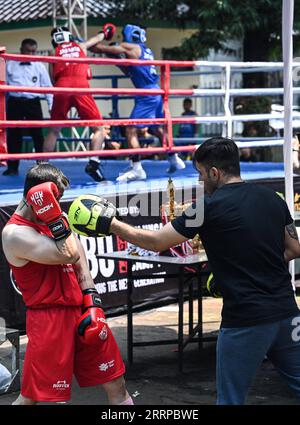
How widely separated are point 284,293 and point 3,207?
3320mm

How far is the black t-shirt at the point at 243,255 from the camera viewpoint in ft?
12.7

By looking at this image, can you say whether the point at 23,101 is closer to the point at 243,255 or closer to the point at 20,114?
the point at 20,114

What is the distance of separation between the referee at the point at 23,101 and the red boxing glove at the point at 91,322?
5233 millimetres

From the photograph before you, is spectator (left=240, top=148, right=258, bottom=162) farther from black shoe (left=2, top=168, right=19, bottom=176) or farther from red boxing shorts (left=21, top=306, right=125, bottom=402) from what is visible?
red boxing shorts (left=21, top=306, right=125, bottom=402)

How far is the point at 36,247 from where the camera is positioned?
14.1 ft

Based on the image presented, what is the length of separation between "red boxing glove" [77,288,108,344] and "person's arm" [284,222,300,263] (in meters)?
0.99

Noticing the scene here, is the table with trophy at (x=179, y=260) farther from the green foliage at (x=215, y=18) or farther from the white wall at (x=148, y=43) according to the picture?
the white wall at (x=148, y=43)

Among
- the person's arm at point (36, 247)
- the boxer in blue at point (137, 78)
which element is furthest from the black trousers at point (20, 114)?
the person's arm at point (36, 247)

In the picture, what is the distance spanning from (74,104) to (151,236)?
16.8ft

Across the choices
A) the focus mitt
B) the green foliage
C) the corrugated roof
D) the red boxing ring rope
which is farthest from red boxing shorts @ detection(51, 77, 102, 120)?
the corrugated roof

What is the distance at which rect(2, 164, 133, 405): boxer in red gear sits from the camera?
432 centimetres

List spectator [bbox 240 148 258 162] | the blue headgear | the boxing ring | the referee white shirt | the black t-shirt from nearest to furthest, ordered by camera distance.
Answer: the black t-shirt → the boxing ring → the blue headgear → the referee white shirt → spectator [bbox 240 148 258 162]

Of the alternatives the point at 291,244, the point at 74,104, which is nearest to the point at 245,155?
the point at 74,104

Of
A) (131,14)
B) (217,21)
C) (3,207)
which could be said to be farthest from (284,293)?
(131,14)
